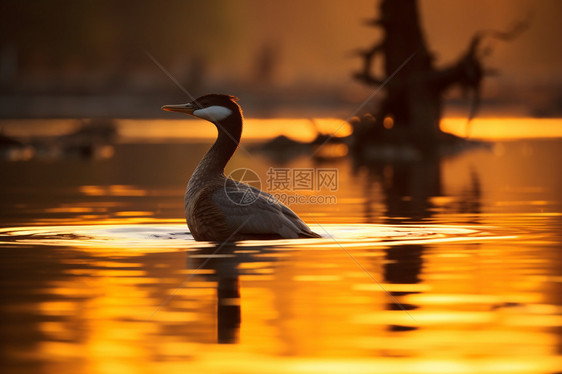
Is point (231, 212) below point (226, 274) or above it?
above

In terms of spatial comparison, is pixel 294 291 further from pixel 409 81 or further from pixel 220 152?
pixel 409 81

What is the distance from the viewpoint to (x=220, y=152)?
47.6 feet

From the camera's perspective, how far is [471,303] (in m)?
9.41

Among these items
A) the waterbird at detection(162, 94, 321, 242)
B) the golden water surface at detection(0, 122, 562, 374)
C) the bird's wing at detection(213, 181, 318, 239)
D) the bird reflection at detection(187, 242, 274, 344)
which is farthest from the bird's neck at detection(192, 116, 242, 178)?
the bird reflection at detection(187, 242, 274, 344)

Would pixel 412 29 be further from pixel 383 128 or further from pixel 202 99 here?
pixel 202 99

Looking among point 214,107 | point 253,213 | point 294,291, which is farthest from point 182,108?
point 294,291

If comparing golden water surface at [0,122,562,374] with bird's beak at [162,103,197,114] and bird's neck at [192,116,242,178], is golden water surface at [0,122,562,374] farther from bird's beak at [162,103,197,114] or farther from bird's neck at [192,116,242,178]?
bird's beak at [162,103,197,114]

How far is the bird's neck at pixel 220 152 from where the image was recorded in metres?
14.3

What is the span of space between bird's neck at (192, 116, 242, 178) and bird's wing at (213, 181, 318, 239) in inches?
25.6

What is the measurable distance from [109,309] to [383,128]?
91.6 feet

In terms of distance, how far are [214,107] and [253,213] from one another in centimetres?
178

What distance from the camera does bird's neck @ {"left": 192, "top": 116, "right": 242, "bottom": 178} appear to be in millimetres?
14312

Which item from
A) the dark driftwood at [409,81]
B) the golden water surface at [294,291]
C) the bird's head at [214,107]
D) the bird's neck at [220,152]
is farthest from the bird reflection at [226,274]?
the dark driftwood at [409,81]

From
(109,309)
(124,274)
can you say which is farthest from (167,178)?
(109,309)
